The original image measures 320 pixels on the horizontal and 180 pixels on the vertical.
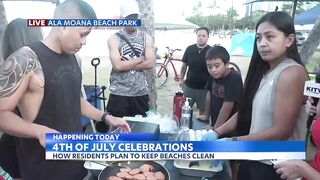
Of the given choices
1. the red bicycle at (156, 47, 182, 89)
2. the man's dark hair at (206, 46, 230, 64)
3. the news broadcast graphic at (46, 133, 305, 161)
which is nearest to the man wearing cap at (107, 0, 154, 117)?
the man's dark hair at (206, 46, 230, 64)

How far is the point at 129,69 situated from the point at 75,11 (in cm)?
98

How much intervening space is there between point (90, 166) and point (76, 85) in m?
0.26

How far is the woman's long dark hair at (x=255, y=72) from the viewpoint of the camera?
946 millimetres

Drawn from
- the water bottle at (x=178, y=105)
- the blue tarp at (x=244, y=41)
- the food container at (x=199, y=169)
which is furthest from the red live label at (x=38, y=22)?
the water bottle at (x=178, y=105)

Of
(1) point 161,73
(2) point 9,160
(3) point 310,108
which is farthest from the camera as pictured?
(1) point 161,73

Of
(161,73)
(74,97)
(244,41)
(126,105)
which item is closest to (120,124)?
(74,97)

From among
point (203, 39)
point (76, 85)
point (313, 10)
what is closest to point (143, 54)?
point (76, 85)

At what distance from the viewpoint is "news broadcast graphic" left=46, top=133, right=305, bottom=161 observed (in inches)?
20.9

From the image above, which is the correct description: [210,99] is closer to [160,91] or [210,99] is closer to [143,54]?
[143,54]

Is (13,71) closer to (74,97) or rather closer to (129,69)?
(74,97)

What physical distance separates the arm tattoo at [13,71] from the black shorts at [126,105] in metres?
1.08

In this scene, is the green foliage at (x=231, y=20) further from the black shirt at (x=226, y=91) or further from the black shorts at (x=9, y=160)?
the black shorts at (x=9, y=160)

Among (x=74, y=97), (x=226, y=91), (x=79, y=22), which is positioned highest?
(x=79, y=22)

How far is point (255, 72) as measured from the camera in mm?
1142
